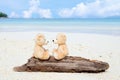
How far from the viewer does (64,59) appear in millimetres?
7922

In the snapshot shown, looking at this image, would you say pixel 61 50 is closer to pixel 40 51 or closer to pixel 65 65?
pixel 65 65

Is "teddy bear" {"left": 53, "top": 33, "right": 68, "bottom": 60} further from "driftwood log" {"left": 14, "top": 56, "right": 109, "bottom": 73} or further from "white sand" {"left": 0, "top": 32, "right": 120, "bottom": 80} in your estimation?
"white sand" {"left": 0, "top": 32, "right": 120, "bottom": 80}

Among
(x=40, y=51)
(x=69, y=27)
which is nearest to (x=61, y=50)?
(x=40, y=51)

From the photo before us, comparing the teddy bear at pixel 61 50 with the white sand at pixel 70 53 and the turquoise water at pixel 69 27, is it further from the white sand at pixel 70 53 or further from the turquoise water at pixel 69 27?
the turquoise water at pixel 69 27

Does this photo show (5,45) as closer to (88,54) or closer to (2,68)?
(88,54)

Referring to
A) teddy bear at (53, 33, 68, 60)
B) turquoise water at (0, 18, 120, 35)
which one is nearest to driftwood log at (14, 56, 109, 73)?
teddy bear at (53, 33, 68, 60)

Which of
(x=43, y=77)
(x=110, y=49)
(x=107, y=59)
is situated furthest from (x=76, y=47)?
(x=43, y=77)

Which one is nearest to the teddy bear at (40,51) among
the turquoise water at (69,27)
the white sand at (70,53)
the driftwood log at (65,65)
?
the driftwood log at (65,65)

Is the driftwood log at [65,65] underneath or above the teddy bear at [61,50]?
underneath

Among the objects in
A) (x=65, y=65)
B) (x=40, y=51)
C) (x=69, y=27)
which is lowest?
(x=65, y=65)

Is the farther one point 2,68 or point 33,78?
point 2,68

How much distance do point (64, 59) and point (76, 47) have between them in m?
4.03

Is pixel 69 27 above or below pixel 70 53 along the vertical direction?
above

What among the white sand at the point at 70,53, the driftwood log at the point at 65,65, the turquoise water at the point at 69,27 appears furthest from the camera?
the turquoise water at the point at 69,27
